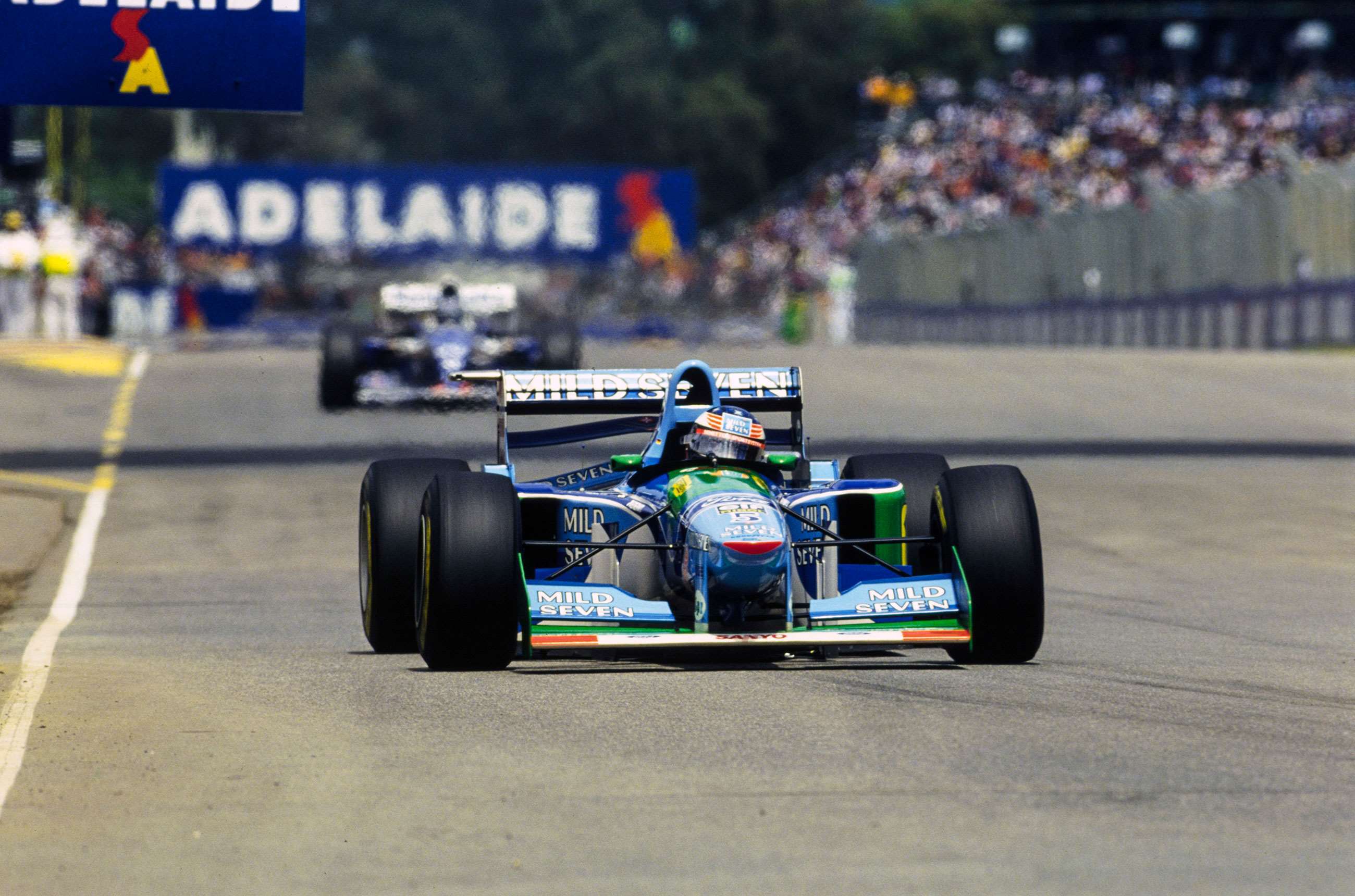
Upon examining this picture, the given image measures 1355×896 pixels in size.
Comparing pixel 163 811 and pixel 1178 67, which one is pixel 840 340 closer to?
pixel 1178 67

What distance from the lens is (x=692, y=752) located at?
302 inches

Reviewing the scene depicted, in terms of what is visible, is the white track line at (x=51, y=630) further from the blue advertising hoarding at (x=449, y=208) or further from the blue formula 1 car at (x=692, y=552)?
the blue advertising hoarding at (x=449, y=208)

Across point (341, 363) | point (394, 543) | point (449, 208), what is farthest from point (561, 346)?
point (449, 208)

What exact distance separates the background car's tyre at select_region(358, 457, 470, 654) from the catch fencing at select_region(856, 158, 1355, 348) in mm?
26428

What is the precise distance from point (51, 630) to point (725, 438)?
399cm

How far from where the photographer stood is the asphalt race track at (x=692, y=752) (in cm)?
610

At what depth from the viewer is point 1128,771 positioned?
726cm

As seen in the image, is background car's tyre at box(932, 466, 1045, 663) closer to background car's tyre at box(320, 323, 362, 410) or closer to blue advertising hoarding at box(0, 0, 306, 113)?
blue advertising hoarding at box(0, 0, 306, 113)

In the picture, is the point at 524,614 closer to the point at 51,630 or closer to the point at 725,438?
the point at 725,438

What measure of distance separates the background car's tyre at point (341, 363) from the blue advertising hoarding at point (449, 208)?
32893mm

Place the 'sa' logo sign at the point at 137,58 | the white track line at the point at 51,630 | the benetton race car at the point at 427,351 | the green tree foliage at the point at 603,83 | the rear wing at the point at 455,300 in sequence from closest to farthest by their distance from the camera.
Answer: the white track line at the point at 51,630
the 'sa' logo sign at the point at 137,58
the benetton race car at the point at 427,351
the rear wing at the point at 455,300
the green tree foliage at the point at 603,83

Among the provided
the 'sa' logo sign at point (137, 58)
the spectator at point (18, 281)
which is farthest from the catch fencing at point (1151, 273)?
the 'sa' logo sign at point (137, 58)

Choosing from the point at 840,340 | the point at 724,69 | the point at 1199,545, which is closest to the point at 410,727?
the point at 1199,545

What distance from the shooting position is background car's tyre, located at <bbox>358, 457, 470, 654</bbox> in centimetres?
1028
